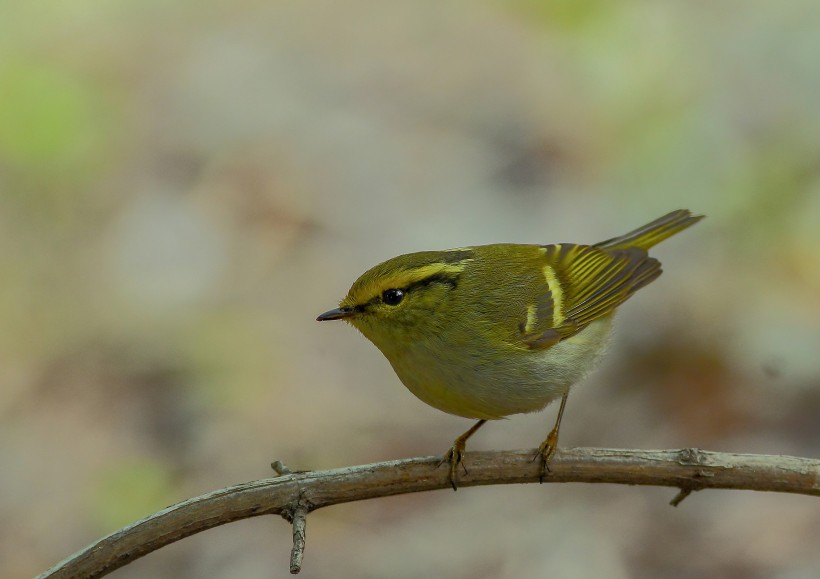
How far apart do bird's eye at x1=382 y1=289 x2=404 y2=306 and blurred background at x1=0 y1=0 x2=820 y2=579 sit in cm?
123

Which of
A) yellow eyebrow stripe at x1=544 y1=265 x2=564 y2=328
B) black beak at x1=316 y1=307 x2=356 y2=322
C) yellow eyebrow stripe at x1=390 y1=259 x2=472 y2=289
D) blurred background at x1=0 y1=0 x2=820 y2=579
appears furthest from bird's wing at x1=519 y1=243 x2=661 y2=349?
blurred background at x1=0 y1=0 x2=820 y2=579

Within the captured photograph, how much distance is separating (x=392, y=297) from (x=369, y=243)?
86.7 inches

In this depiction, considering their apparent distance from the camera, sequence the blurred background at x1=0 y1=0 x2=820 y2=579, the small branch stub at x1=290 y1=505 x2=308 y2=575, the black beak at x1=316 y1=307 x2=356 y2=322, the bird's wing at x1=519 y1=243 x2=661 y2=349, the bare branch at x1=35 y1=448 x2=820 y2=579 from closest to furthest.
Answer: the small branch stub at x1=290 y1=505 x2=308 y2=575
the bare branch at x1=35 y1=448 x2=820 y2=579
the black beak at x1=316 y1=307 x2=356 y2=322
the bird's wing at x1=519 y1=243 x2=661 y2=349
the blurred background at x1=0 y1=0 x2=820 y2=579

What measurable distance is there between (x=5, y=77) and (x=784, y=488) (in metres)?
4.76

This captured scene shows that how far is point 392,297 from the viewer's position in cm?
307

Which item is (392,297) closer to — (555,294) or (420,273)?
(420,273)

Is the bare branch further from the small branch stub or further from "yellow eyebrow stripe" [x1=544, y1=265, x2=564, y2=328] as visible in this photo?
"yellow eyebrow stripe" [x1=544, y1=265, x2=564, y2=328]

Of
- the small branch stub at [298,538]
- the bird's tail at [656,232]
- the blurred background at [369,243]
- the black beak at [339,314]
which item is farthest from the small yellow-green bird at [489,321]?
the blurred background at [369,243]

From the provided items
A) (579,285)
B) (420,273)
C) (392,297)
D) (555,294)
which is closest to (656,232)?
(579,285)

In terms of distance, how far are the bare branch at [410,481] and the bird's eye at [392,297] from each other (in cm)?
45

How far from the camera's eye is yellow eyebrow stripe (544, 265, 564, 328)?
3.43 metres

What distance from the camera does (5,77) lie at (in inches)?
234

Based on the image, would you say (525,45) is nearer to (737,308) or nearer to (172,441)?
(737,308)

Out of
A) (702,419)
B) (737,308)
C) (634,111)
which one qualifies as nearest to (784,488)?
(702,419)
